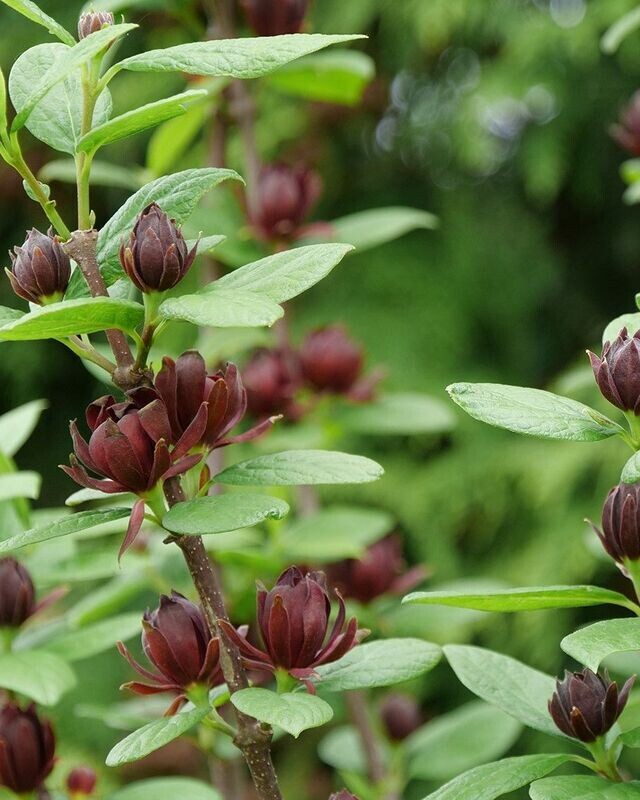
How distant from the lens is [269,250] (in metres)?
1.14

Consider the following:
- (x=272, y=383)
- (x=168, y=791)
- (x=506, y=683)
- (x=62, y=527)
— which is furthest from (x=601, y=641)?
(x=272, y=383)

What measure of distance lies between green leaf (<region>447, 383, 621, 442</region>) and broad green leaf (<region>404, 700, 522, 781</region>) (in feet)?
1.76

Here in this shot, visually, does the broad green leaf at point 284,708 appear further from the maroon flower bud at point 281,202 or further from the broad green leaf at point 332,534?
the maroon flower bud at point 281,202

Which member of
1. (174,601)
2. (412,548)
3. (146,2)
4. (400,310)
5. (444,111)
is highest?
(146,2)

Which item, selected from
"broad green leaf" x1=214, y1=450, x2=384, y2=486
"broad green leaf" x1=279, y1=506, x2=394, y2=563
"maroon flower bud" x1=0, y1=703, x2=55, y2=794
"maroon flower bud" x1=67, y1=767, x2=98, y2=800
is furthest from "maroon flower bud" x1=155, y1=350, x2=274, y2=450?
"broad green leaf" x1=279, y1=506, x2=394, y2=563

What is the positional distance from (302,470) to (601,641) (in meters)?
0.16

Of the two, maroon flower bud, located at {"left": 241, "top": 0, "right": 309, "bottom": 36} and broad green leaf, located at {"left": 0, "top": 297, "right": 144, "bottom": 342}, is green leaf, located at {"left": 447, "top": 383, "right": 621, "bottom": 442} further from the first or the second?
maroon flower bud, located at {"left": 241, "top": 0, "right": 309, "bottom": 36}

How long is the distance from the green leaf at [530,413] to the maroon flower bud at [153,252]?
0.46 feet

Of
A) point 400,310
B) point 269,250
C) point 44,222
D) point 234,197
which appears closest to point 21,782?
point 269,250

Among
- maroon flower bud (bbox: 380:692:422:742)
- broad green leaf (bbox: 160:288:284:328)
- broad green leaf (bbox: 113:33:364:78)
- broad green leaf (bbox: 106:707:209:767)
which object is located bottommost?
maroon flower bud (bbox: 380:692:422:742)

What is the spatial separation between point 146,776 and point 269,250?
1284 millimetres

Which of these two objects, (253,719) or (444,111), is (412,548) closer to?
(444,111)

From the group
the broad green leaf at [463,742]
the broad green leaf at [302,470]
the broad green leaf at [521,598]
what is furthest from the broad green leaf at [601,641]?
the broad green leaf at [463,742]

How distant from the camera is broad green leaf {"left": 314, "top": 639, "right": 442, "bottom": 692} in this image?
56 centimetres
